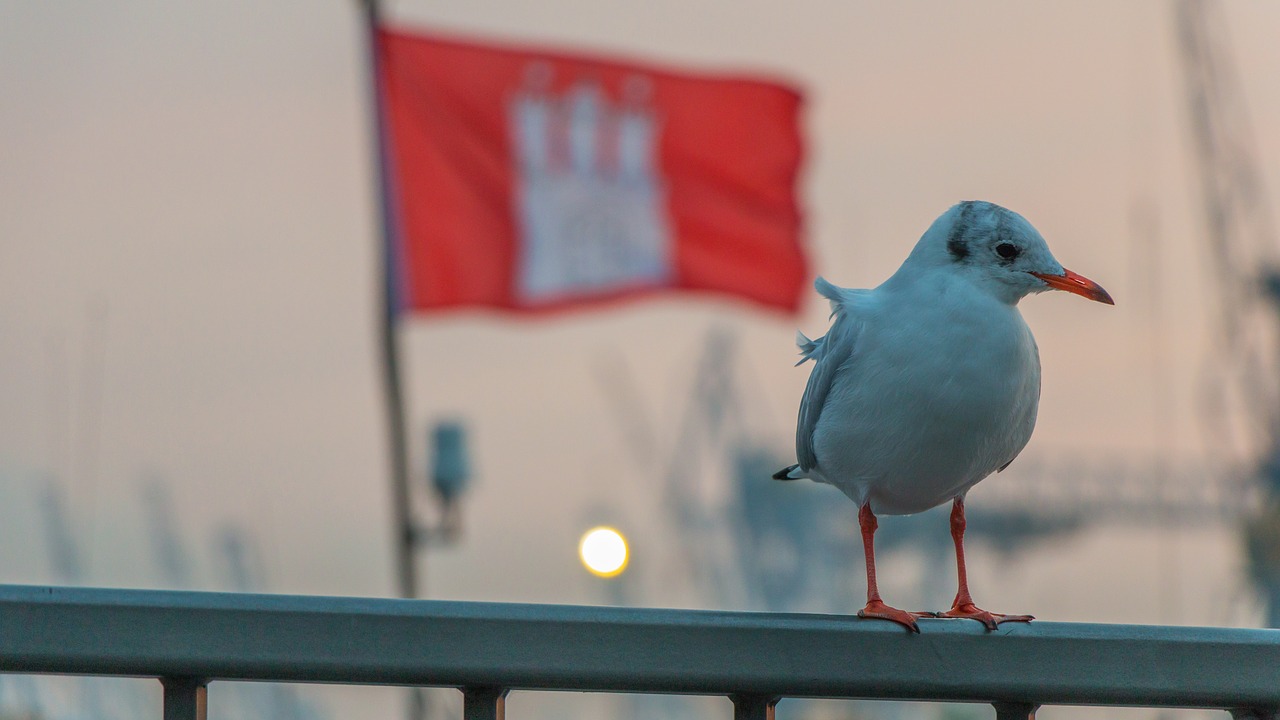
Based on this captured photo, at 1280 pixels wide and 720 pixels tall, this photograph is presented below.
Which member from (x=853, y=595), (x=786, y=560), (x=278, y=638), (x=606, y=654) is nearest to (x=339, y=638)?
(x=278, y=638)

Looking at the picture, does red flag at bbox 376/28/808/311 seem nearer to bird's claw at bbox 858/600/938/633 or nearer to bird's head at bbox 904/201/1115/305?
bird's head at bbox 904/201/1115/305

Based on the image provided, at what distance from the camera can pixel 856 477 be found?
13.2ft

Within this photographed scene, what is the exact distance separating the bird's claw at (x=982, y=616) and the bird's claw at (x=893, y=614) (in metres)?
0.10

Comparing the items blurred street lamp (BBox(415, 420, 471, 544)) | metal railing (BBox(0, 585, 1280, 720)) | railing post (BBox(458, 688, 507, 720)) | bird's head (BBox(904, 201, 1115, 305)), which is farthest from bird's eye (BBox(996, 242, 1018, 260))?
blurred street lamp (BBox(415, 420, 471, 544))

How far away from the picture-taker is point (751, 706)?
123 inches

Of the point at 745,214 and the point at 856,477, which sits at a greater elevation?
the point at 745,214

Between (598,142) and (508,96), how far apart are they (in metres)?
1.47

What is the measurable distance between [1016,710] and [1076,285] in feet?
3.85

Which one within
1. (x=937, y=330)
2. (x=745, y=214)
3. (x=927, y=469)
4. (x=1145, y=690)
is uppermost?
(x=745, y=214)

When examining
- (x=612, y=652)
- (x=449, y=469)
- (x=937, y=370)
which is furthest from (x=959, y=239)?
(x=449, y=469)

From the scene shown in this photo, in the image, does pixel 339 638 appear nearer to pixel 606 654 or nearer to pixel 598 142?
pixel 606 654

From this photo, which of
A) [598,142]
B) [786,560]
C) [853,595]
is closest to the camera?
[598,142]

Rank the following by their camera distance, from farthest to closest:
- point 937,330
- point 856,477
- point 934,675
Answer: point 856,477 → point 937,330 → point 934,675

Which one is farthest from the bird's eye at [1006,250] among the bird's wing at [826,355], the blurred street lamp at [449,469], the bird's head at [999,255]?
the blurred street lamp at [449,469]
